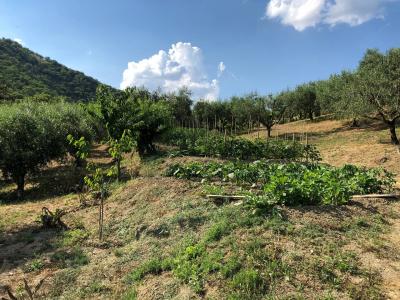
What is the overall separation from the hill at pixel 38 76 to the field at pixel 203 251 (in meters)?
45.0

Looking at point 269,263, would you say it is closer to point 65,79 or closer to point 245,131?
point 245,131

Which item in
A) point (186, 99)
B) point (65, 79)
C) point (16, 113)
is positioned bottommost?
point (16, 113)

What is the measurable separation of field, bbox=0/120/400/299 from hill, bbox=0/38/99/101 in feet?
148

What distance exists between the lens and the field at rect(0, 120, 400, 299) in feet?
19.1

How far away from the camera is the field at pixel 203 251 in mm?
5820

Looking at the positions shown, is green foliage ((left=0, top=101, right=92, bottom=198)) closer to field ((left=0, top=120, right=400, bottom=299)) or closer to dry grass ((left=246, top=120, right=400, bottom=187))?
field ((left=0, top=120, right=400, bottom=299))

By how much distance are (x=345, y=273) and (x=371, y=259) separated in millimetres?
694

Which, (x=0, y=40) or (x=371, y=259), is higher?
(x=0, y=40)

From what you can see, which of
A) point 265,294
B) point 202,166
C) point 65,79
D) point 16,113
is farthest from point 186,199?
point 65,79

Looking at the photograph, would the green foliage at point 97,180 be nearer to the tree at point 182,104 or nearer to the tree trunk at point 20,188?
the tree trunk at point 20,188

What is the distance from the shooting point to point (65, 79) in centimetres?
6812

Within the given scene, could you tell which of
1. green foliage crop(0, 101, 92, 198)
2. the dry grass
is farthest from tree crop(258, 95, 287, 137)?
green foliage crop(0, 101, 92, 198)

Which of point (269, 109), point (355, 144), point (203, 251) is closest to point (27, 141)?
point (203, 251)

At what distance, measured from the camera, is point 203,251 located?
7.00 meters
